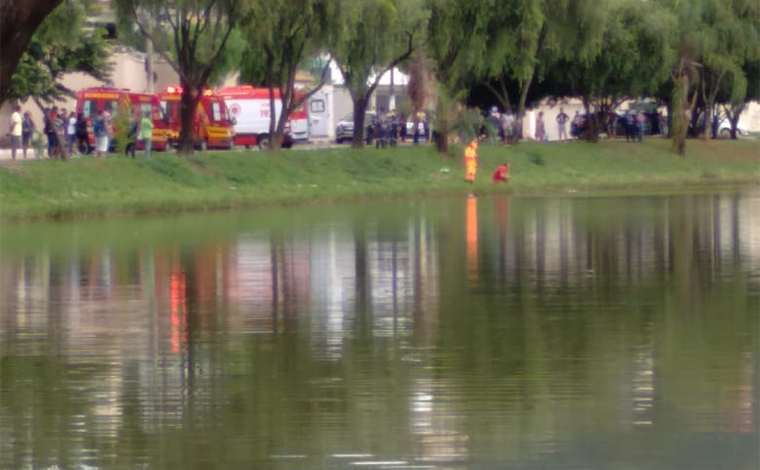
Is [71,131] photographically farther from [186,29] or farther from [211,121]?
[211,121]

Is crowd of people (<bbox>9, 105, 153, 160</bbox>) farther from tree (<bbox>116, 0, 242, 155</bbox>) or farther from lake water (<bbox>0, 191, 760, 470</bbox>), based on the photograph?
Answer: lake water (<bbox>0, 191, 760, 470</bbox>)

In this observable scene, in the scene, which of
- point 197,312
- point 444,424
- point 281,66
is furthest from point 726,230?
point 281,66

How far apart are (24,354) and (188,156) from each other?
30.6 metres

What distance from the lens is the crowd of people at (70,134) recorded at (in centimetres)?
4309

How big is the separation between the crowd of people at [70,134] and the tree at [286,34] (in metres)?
4.30

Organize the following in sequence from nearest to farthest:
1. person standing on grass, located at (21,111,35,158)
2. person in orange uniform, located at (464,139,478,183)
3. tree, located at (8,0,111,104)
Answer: tree, located at (8,0,111,104) < person standing on grass, located at (21,111,35,158) < person in orange uniform, located at (464,139,478,183)

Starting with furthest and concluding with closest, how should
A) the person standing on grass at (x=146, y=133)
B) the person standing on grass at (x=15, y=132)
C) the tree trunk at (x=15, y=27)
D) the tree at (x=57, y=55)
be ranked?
the person standing on grass at (x=146, y=133)
the person standing on grass at (x=15, y=132)
the tree at (x=57, y=55)
the tree trunk at (x=15, y=27)

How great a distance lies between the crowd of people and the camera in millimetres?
43094

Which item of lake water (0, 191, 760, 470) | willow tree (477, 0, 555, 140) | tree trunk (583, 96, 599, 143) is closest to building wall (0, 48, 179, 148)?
willow tree (477, 0, 555, 140)

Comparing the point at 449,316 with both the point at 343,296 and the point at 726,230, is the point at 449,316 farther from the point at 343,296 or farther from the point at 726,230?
the point at 726,230

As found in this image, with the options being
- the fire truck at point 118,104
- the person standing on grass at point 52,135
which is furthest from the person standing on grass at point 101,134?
the fire truck at point 118,104

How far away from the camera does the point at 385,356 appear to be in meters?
13.6

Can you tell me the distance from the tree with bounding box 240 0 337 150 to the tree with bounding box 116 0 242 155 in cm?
83

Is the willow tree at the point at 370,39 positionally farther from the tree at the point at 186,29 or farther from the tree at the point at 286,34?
the tree at the point at 186,29
